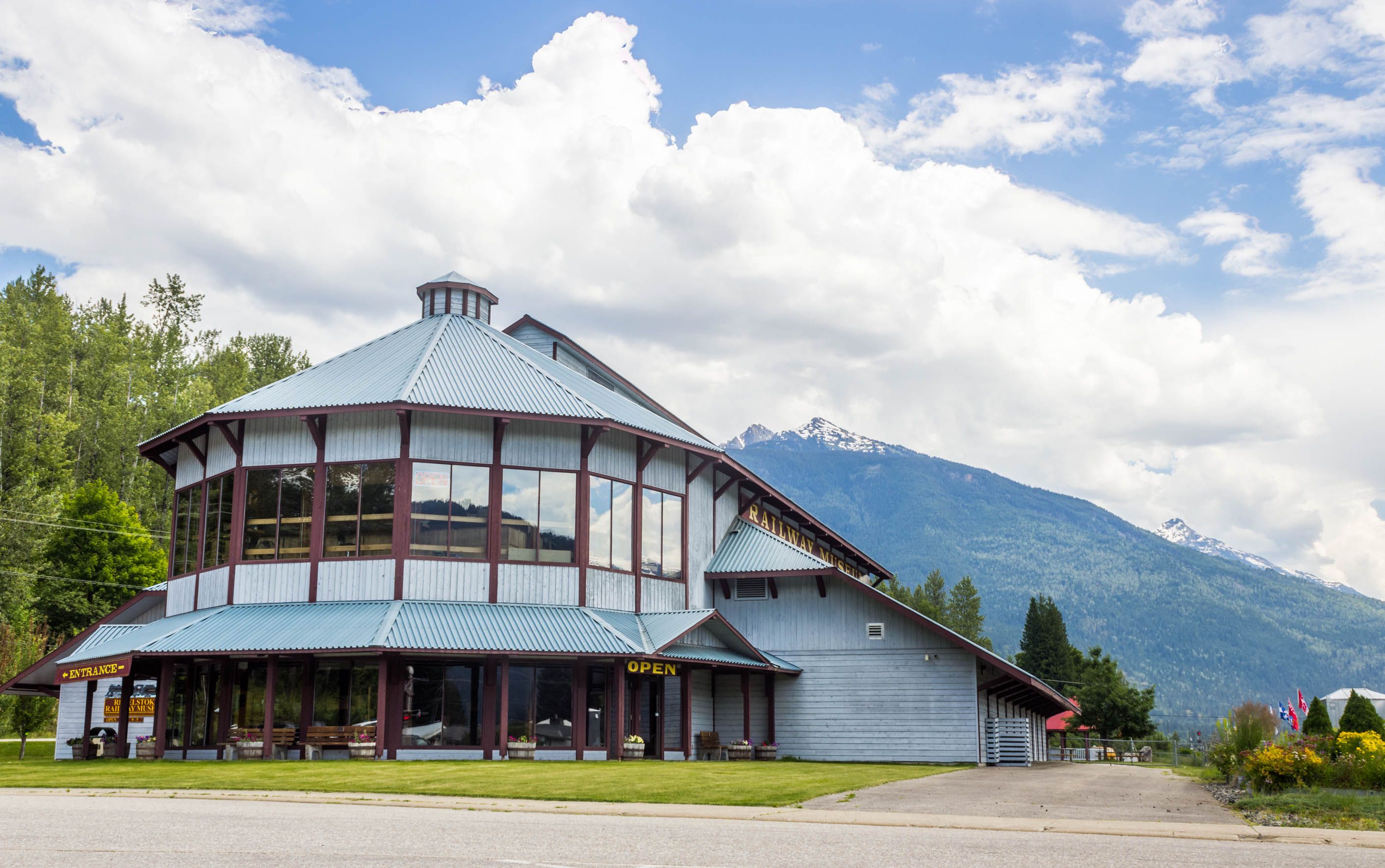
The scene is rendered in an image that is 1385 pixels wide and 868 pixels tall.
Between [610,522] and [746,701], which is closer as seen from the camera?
[610,522]

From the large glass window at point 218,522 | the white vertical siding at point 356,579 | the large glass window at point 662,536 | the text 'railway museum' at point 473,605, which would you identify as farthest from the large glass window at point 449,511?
the large glass window at point 218,522

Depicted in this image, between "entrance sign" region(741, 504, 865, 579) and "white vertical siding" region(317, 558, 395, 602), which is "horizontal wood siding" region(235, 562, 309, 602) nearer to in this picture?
"white vertical siding" region(317, 558, 395, 602)

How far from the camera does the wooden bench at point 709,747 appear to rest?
31875 millimetres

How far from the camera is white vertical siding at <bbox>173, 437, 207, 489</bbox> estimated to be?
32.8 meters

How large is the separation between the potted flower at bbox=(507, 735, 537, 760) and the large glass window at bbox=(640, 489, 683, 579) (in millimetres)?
6669

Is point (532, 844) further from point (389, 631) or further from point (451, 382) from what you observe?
point (451, 382)

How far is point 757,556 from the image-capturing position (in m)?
36.0

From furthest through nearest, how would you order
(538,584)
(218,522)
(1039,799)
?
(218,522)
(538,584)
(1039,799)

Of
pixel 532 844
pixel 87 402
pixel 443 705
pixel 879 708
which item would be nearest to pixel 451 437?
pixel 443 705

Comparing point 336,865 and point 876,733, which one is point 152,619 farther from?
point 336,865

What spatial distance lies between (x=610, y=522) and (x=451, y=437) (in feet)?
16.4

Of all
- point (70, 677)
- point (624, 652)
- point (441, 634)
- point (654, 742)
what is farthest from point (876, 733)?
point (70, 677)

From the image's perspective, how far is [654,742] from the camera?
30891 millimetres

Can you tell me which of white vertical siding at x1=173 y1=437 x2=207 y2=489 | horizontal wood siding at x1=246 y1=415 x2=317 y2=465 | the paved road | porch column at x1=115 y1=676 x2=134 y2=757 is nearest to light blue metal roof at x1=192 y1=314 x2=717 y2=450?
horizontal wood siding at x1=246 y1=415 x2=317 y2=465
